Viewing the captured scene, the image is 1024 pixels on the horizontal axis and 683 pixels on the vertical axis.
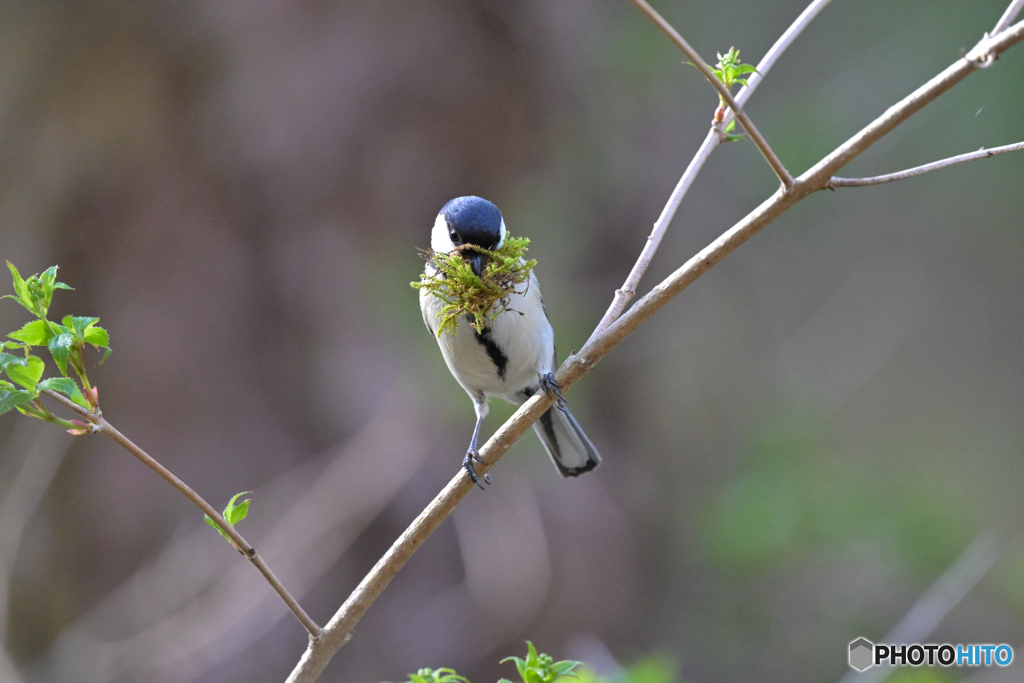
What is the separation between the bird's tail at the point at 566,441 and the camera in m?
2.69

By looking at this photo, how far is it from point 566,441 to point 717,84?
177 centimetres

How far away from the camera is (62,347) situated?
1.04 meters

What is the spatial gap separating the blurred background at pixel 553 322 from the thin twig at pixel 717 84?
263 centimetres

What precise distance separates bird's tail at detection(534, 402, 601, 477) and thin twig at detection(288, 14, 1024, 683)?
3.91 feet

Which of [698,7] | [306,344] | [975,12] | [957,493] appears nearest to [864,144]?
[306,344]

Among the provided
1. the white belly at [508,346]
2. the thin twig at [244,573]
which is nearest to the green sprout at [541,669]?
the white belly at [508,346]

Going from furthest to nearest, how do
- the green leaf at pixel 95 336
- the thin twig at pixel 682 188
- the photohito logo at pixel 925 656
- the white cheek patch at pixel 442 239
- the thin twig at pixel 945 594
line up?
the thin twig at pixel 945 594 < the photohito logo at pixel 925 656 < the white cheek patch at pixel 442 239 < the thin twig at pixel 682 188 < the green leaf at pixel 95 336

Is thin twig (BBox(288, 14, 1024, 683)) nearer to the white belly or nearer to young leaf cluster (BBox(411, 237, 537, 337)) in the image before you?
young leaf cluster (BBox(411, 237, 537, 337))

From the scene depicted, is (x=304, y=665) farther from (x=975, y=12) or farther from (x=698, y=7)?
(x=975, y=12)

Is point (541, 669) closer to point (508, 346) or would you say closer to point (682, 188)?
point (682, 188)

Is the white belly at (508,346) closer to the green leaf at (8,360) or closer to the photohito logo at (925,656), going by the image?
the green leaf at (8,360)

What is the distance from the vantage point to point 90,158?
3285 mm

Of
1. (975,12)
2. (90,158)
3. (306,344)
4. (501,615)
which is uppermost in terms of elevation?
(90,158)

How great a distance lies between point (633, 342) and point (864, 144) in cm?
355
